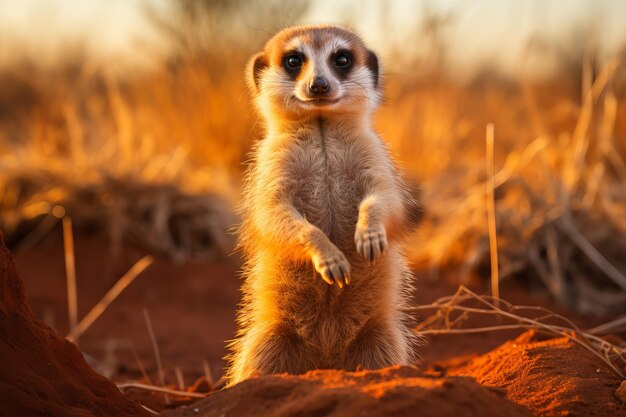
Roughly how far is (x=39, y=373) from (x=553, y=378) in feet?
5.65

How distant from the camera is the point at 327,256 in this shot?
2.97 m

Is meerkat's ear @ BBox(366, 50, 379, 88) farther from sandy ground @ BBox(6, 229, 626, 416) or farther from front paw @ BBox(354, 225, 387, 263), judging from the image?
sandy ground @ BBox(6, 229, 626, 416)

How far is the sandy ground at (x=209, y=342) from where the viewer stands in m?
2.43

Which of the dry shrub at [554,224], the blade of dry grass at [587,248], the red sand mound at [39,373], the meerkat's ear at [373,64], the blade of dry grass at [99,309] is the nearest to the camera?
the red sand mound at [39,373]

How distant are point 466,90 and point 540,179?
7.29m

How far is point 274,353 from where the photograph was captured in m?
3.25

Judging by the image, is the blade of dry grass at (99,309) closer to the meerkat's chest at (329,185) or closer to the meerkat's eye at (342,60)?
the meerkat's chest at (329,185)

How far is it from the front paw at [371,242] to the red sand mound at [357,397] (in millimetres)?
549

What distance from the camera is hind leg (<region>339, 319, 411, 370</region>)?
326 centimetres

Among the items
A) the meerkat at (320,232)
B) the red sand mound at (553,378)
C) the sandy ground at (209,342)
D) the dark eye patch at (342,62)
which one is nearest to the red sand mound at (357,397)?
the sandy ground at (209,342)

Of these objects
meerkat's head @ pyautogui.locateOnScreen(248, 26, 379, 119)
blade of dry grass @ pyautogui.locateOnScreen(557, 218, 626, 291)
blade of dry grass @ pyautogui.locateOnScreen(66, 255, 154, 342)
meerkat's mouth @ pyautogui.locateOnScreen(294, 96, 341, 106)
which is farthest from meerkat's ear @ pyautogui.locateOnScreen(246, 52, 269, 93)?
blade of dry grass @ pyautogui.locateOnScreen(557, 218, 626, 291)

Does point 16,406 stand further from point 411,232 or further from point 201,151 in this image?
point 201,151

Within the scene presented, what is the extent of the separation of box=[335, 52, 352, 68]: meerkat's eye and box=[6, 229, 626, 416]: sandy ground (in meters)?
1.43

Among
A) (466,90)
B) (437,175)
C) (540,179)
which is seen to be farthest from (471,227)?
(466,90)
